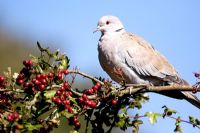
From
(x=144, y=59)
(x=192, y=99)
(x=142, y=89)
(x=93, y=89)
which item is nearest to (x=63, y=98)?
(x=93, y=89)

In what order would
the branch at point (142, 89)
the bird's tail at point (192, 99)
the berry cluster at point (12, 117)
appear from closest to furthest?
1. the berry cluster at point (12, 117)
2. the branch at point (142, 89)
3. the bird's tail at point (192, 99)

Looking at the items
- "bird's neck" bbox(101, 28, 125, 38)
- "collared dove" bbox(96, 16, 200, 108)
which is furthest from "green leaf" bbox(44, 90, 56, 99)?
"bird's neck" bbox(101, 28, 125, 38)

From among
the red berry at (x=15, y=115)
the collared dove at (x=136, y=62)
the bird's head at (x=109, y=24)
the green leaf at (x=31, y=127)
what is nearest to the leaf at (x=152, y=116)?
the green leaf at (x=31, y=127)

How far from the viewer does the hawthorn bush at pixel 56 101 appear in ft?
12.8

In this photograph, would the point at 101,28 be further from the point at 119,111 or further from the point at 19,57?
the point at 19,57

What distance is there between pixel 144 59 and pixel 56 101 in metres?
2.82

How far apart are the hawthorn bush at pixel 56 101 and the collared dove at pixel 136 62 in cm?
170

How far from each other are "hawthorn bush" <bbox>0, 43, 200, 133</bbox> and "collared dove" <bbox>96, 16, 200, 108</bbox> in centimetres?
170

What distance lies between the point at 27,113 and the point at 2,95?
350 mm

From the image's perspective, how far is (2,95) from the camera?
13.5ft

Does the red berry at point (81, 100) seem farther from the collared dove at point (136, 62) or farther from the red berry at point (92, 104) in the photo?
the collared dove at point (136, 62)

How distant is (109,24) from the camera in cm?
724

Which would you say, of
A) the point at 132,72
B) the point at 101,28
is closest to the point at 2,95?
the point at 132,72

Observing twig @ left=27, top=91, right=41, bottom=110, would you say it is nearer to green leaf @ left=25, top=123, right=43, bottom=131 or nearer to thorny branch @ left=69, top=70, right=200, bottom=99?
green leaf @ left=25, top=123, right=43, bottom=131
